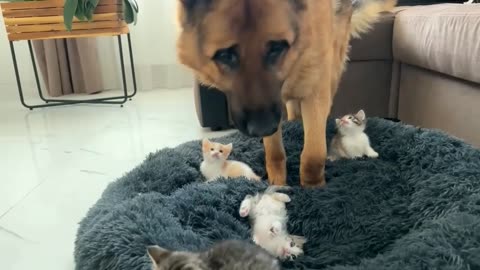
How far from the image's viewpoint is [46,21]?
8.93 feet

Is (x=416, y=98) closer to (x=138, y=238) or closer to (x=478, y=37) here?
(x=478, y=37)

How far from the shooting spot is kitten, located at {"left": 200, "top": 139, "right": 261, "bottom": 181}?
4.88 ft

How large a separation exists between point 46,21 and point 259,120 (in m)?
2.11

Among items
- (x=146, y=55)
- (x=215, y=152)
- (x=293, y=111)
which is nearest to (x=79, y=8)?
(x=146, y=55)

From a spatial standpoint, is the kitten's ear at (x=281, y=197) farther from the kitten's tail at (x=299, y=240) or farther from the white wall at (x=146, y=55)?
the white wall at (x=146, y=55)

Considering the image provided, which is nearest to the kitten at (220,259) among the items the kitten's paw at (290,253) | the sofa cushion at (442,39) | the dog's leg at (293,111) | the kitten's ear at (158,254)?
the kitten's ear at (158,254)

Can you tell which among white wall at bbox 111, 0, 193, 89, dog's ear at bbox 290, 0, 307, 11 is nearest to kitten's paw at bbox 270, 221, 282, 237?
dog's ear at bbox 290, 0, 307, 11

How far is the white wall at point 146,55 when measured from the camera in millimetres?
3410

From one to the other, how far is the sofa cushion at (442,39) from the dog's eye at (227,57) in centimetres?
74

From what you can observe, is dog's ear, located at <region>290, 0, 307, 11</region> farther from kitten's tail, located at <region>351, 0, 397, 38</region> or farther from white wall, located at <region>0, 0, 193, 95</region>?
white wall, located at <region>0, 0, 193, 95</region>

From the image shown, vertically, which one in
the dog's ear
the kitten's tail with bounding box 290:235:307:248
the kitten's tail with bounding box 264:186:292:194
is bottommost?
the kitten's tail with bounding box 290:235:307:248

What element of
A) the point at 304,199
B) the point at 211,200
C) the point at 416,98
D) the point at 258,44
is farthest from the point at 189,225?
the point at 416,98

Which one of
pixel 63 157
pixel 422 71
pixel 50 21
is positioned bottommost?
pixel 63 157

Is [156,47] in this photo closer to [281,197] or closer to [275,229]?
[281,197]
